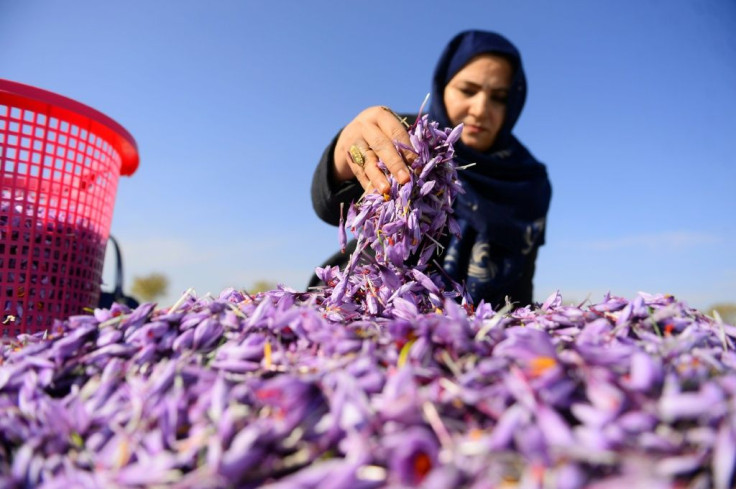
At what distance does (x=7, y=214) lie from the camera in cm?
159

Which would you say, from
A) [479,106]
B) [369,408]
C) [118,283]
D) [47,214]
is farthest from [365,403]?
[479,106]

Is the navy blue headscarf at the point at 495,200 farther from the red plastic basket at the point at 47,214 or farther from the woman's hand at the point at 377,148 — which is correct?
the red plastic basket at the point at 47,214

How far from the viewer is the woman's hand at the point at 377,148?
117 centimetres

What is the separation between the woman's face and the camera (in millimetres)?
2789

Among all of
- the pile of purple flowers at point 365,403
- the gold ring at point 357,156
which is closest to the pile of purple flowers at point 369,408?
the pile of purple flowers at point 365,403

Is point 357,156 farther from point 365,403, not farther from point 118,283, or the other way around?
point 118,283

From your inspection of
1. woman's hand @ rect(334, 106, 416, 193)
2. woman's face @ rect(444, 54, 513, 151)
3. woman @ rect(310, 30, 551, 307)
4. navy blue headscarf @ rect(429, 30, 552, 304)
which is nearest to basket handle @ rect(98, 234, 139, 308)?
woman @ rect(310, 30, 551, 307)

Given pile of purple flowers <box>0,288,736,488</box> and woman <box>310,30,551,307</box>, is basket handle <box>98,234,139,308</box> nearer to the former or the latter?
woman <box>310,30,551,307</box>

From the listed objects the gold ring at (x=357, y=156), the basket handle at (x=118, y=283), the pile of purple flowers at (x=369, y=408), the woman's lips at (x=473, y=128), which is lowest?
the basket handle at (x=118, y=283)

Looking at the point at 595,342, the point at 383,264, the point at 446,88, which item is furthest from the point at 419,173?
the point at 446,88

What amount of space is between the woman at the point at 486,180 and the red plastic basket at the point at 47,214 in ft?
3.45

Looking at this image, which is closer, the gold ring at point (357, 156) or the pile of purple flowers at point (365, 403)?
the pile of purple flowers at point (365, 403)

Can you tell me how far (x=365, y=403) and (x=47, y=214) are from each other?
5.32 feet

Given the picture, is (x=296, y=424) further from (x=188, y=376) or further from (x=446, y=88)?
(x=446, y=88)
